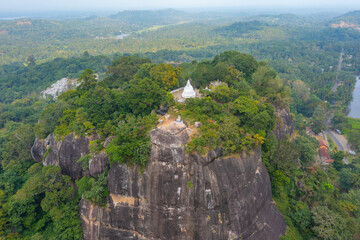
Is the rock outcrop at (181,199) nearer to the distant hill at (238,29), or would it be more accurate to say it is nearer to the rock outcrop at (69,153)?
the rock outcrop at (69,153)

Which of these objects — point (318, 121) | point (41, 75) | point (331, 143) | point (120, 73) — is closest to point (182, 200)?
point (120, 73)

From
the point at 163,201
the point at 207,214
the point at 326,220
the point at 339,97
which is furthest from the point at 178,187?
the point at 339,97

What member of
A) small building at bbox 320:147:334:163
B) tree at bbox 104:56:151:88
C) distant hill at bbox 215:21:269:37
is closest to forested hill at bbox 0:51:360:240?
tree at bbox 104:56:151:88

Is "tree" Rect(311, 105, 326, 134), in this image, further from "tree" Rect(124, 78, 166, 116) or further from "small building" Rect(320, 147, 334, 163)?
"tree" Rect(124, 78, 166, 116)

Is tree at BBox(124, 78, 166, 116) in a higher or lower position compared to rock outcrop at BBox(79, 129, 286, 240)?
higher

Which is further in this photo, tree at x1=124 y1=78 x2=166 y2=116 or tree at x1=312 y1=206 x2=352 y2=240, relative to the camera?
tree at x1=124 y1=78 x2=166 y2=116

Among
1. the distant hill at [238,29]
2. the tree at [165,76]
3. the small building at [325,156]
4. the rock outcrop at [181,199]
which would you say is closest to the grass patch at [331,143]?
the small building at [325,156]

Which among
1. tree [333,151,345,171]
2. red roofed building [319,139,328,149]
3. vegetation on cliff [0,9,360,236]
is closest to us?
vegetation on cliff [0,9,360,236]
